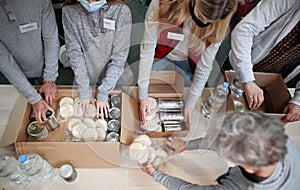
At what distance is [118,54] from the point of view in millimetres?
1233

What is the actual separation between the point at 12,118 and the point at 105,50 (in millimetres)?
500

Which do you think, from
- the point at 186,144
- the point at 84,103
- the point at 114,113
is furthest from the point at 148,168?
the point at 84,103

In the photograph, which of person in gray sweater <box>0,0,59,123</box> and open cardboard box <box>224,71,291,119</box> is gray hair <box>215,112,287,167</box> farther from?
person in gray sweater <box>0,0,59,123</box>

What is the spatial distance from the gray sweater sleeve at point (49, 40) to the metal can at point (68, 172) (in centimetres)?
48

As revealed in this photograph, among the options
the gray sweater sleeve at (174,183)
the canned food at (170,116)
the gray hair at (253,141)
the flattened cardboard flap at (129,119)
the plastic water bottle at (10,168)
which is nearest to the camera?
the gray hair at (253,141)

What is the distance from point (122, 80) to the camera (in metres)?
1.32

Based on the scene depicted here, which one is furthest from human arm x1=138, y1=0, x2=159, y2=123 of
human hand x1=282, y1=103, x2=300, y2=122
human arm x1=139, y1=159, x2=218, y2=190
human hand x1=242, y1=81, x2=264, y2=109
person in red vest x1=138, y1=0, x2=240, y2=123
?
human hand x1=282, y1=103, x2=300, y2=122

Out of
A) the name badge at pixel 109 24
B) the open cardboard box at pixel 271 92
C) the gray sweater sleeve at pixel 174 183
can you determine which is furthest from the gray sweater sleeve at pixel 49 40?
the open cardboard box at pixel 271 92

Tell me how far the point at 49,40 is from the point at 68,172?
1.96 feet

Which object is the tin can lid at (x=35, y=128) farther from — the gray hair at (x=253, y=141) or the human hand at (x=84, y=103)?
the gray hair at (x=253, y=141)

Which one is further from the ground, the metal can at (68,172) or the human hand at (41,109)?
the human hand at (41,109)

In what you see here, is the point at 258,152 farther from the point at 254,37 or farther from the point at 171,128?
the point at 254,37

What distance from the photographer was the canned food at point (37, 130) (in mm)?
1107

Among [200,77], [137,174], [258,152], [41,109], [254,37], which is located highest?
[258,152]
